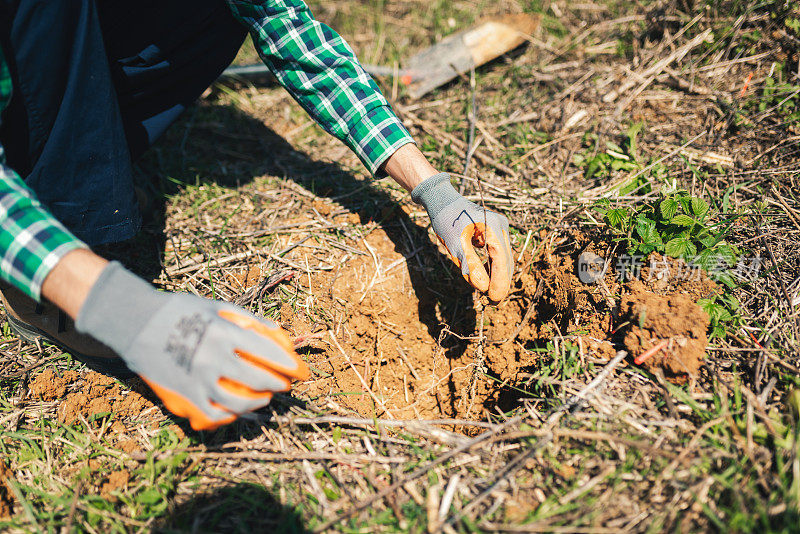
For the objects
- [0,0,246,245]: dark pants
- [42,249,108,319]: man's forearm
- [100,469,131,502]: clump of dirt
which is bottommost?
[100,469,131,502]: clump of dirt

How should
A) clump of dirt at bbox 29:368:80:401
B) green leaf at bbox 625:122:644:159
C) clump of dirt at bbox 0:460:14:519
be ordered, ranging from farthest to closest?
green leaf at bbox 625:122:644:159 < clump of dirt at bbox 29:368:80:401 < clump of dirt at bbox 0:460:14:519

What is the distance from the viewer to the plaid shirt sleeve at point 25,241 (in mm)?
1301

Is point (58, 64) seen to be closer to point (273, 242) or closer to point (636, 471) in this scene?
point (273, 242)

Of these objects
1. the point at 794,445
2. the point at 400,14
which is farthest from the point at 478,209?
the point at 400,14

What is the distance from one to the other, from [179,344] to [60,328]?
37.2 inches

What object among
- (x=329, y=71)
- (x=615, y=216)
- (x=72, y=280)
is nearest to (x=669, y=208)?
(x=615, y=216)

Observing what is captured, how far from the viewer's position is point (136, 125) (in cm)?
214

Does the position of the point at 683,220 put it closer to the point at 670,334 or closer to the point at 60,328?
the point at 670,334

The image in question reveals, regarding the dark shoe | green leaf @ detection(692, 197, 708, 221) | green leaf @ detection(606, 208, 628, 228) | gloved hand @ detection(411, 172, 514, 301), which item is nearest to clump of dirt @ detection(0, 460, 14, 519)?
the dark shoe

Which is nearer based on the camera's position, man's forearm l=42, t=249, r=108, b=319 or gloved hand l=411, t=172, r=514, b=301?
man's forearm l=42, t=249, r=108, b=319

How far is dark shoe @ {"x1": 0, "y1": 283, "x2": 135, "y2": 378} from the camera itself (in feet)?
6.19

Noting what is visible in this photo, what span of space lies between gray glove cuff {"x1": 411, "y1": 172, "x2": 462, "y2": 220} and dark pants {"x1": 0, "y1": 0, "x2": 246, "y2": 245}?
117 cm

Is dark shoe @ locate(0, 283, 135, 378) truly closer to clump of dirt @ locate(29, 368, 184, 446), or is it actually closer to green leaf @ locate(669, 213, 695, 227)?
clump of dirt @ locate(29, 368, 184, 446)

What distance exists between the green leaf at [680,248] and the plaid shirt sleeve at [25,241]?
1.99 meters
